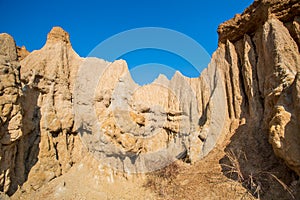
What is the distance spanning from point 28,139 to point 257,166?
753 cm

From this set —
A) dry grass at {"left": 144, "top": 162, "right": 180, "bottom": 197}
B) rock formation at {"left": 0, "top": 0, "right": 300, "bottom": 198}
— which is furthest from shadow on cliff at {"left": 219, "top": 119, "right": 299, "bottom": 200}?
dry grass at {"left": 144, "top": 162, "right": 180, "bottom": 197}

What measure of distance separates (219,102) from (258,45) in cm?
276

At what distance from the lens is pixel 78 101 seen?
8.72 metres

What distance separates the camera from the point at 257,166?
6.45m

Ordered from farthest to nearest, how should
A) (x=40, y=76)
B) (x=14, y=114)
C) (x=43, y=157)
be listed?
1. (x=40, y=76)
2. (x=43, y=157)
3. (x=14, y=114)

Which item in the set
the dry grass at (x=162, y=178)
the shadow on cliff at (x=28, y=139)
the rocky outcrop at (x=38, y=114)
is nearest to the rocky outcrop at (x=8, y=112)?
the rocky outcrop at (x=38, y=114)

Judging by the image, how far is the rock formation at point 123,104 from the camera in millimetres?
6287

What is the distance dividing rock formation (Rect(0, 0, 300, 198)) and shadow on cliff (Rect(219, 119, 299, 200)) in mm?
410

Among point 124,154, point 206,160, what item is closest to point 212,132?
point 206,160

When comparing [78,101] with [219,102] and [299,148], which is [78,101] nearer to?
[219,102]

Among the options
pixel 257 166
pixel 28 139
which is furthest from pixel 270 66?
pixel 28 139

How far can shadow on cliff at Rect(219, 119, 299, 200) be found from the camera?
533 centimetres

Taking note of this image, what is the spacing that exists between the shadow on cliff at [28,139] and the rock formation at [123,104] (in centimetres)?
3

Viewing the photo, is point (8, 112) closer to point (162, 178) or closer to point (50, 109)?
point (50, 109)
